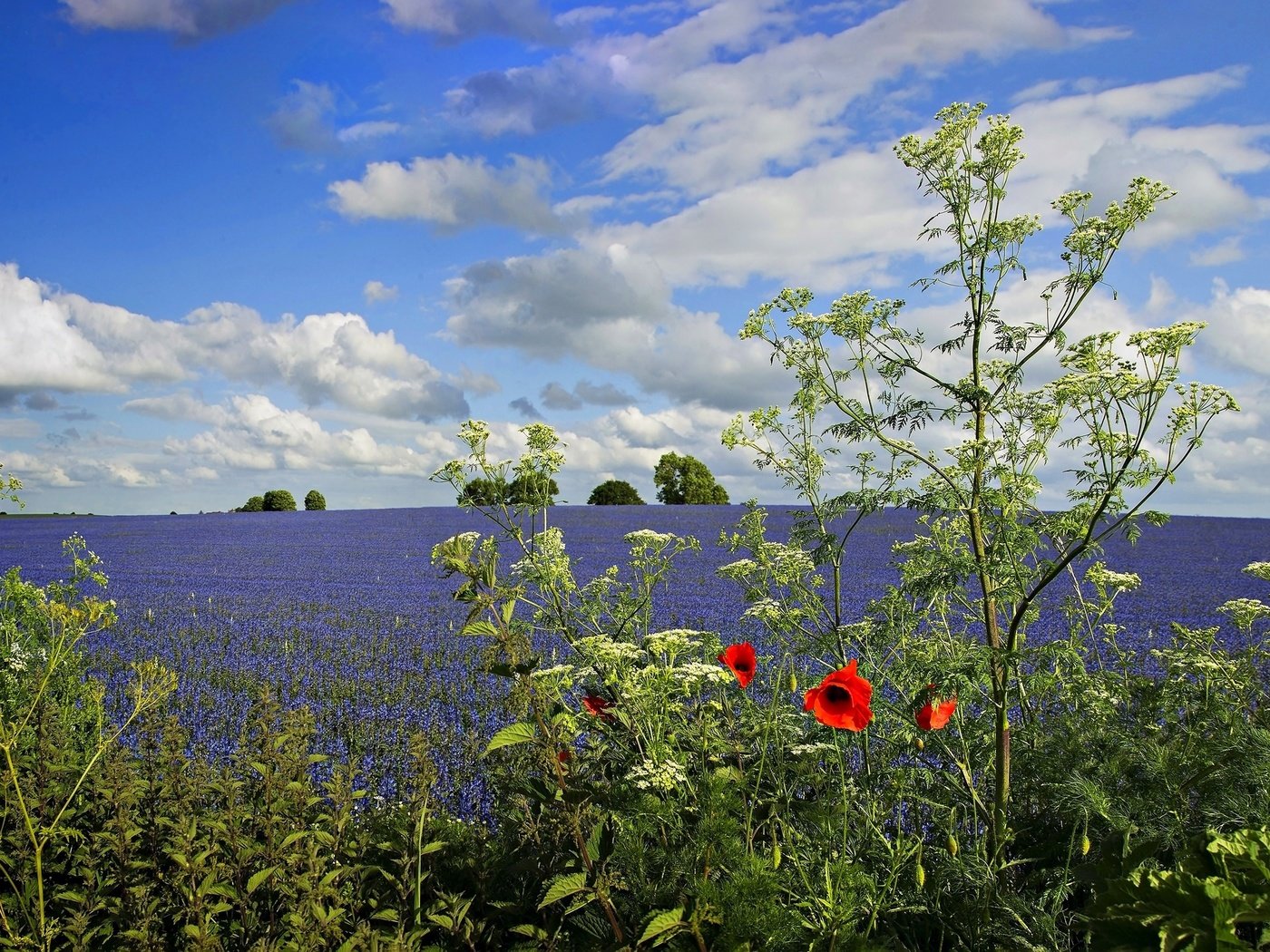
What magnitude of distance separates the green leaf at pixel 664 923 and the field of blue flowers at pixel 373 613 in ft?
3.14

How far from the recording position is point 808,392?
3.49 metres

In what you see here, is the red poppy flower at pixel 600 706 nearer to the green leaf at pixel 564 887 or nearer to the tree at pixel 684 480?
the green leaf at pixel 564 887

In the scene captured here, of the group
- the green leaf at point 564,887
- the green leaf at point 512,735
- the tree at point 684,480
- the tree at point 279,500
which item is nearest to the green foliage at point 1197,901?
the green leaf at point 564,887

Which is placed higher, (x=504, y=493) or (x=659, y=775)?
(x=504, y=493)

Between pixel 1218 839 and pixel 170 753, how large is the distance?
9.32ft

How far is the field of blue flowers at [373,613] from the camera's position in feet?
20.2

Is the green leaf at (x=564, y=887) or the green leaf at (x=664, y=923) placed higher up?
the green leaf at (x=564, y=887)

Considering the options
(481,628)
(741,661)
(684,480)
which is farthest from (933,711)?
(684,480)

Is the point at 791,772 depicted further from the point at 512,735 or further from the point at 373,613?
the point at 373,613

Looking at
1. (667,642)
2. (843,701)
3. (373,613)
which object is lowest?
(373,613)

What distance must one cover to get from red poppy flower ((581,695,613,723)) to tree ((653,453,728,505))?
1336 inches

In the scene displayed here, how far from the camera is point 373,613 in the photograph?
11281 millimetres

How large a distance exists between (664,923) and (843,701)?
0.76m

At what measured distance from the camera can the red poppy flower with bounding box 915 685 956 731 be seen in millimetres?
2584
